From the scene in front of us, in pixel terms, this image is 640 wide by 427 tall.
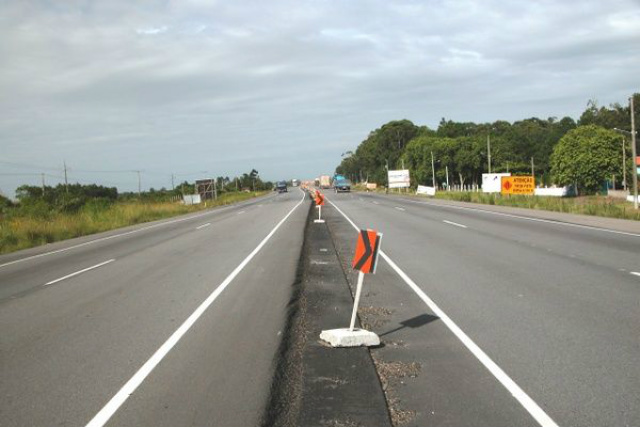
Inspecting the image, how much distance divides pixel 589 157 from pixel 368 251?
78.3 metres

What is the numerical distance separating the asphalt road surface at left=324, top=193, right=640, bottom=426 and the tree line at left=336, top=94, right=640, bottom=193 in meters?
46.7

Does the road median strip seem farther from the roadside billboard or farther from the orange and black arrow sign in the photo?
the roadside billboard

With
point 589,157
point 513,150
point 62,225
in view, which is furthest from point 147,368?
point 513,150

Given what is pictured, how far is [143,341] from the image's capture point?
7.10 metres

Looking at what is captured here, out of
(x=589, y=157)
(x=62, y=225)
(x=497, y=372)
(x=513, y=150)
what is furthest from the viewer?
(x=513, y=150)

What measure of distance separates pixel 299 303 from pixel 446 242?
8.99 metres

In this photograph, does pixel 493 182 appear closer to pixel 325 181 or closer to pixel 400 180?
pixel 400 180

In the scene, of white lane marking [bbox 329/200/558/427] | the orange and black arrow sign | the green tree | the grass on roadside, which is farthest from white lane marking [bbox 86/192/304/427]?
the green tree

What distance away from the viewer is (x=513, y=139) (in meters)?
114

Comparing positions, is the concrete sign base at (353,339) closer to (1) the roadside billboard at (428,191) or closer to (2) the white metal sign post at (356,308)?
(2) the white metal sign post at (356,308)


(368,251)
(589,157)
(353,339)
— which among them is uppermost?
(589,157)

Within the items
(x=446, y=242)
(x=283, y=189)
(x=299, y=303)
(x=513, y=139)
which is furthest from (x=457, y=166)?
(x=299, y=303)

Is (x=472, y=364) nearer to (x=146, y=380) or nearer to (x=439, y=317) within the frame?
(x=439, y=317)

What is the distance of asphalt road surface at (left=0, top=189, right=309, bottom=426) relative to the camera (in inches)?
198
